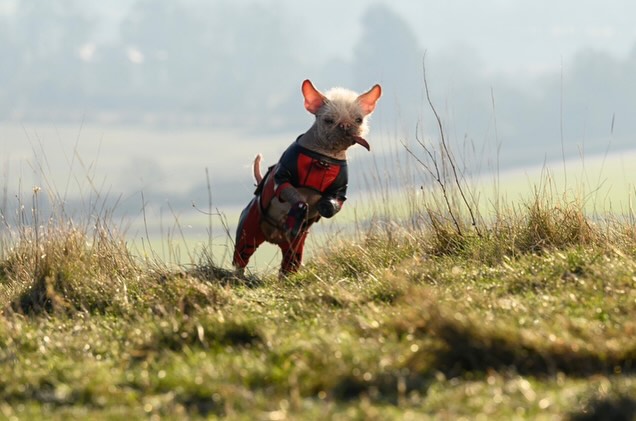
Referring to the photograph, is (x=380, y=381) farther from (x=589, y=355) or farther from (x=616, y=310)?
(x=616, y=310)

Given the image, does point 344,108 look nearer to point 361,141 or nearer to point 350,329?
point 361,141

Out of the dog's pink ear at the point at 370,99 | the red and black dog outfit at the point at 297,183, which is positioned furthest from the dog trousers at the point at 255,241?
the dog's pink ear at the point at 370,99

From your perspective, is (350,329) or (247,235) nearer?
(350,329)

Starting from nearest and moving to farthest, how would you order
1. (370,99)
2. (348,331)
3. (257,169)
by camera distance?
(348,331) < (370,99) < (257,169)

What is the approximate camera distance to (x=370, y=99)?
731 centimetres

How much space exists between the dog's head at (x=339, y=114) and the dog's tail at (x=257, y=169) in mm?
855

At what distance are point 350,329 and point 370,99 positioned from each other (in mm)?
2753

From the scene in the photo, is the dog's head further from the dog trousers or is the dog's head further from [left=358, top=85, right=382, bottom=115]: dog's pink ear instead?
the dog trousers

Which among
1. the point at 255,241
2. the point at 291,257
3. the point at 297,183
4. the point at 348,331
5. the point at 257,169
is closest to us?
the point at 348,331

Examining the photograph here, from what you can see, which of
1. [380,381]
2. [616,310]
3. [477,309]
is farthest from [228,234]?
[380,381]

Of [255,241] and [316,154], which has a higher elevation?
[316,154]

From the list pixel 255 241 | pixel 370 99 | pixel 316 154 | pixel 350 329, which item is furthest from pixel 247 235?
pixel 350 329

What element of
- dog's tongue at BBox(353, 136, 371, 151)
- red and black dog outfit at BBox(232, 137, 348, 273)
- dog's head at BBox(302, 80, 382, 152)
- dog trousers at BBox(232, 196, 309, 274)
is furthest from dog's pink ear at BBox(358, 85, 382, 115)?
dog trousers at BBox(232, 196, 309, 274)

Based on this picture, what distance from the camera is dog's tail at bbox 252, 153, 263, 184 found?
312 inches
